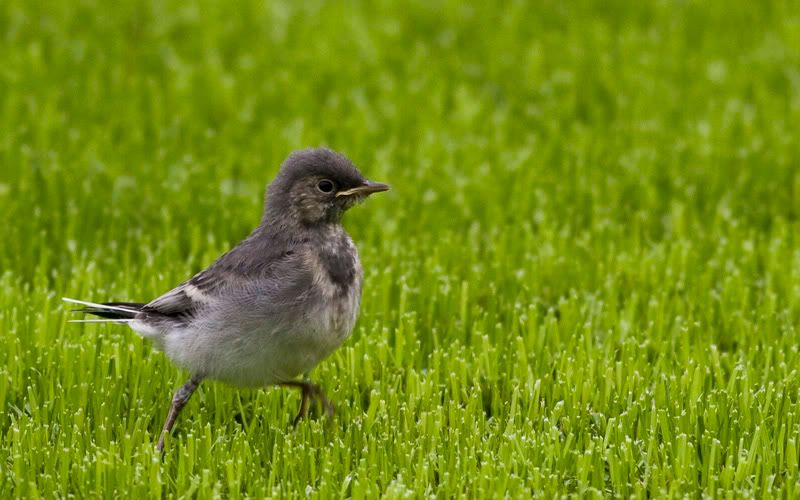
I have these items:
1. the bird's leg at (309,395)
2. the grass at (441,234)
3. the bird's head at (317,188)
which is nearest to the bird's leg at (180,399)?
the grass at (441,234)

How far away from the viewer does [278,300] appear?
502 centimetres

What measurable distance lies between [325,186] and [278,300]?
74cm

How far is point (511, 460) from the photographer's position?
480 centimetres

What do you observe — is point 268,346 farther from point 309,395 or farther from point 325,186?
point 325,186

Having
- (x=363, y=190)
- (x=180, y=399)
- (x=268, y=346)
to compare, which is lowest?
(x=180, y=399)

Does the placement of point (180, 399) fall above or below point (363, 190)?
below

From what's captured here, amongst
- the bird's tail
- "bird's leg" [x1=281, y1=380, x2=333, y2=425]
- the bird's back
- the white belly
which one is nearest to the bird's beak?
the bird's back

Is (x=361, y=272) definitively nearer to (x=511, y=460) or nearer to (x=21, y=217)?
(x=511, y=460)

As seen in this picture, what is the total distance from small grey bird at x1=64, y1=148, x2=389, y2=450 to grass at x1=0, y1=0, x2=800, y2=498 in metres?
0.33

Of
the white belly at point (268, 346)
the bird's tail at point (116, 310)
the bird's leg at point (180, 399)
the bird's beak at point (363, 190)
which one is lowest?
the bird's leg at point (180, 399)

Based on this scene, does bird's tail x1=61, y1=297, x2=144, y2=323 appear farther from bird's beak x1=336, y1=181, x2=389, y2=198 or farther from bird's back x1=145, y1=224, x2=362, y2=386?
bird's beak x1=336, y1=181, x2=389, y2=198

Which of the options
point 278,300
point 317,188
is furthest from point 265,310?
point 317,188

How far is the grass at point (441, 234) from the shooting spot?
493 cm

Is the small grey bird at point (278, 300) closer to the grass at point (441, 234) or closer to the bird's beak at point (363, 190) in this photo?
the bird's beak at point (363, 190)
